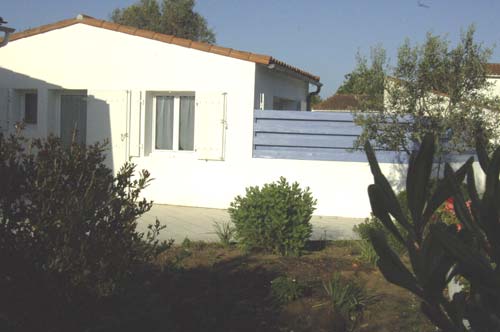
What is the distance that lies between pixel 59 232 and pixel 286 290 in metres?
2.45

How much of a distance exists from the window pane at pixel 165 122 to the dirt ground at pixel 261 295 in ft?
17.9

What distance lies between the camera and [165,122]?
479 inches

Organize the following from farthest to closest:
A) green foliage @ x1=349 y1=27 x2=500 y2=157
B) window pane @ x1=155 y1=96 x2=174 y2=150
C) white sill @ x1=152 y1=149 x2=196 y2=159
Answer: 1. window pane @ x1=155 y1=96 x2=174 y2=150
2. white sill @ x1=152 y1=149 x2=196 y2=159
3. green foliage @ x1=349 y1=27 x2=500 y2=157

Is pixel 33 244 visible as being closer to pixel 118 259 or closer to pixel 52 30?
pixel 118 259

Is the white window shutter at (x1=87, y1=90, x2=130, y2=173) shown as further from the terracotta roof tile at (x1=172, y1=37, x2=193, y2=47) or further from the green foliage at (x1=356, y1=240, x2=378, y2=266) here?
the green foliage at (x1=356, y1=240, x2=378, y2=266)

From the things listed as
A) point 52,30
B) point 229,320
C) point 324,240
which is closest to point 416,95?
point 324,240

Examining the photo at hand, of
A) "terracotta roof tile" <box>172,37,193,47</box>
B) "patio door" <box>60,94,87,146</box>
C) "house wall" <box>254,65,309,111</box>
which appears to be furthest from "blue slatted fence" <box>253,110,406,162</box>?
"patio door" <box>60,94,87,146</box>

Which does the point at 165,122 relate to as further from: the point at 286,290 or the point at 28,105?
the point at 286,290

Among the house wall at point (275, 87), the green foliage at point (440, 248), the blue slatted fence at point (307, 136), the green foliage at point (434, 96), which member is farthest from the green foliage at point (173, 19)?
the green foliage at point (440, 248)

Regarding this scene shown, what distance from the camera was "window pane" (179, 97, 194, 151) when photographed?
12.0 m

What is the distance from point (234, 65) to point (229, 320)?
23.4 feet

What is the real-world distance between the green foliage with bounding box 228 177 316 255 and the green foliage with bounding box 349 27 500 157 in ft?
7.24

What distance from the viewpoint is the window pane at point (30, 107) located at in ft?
42.5

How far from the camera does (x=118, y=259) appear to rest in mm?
3635
